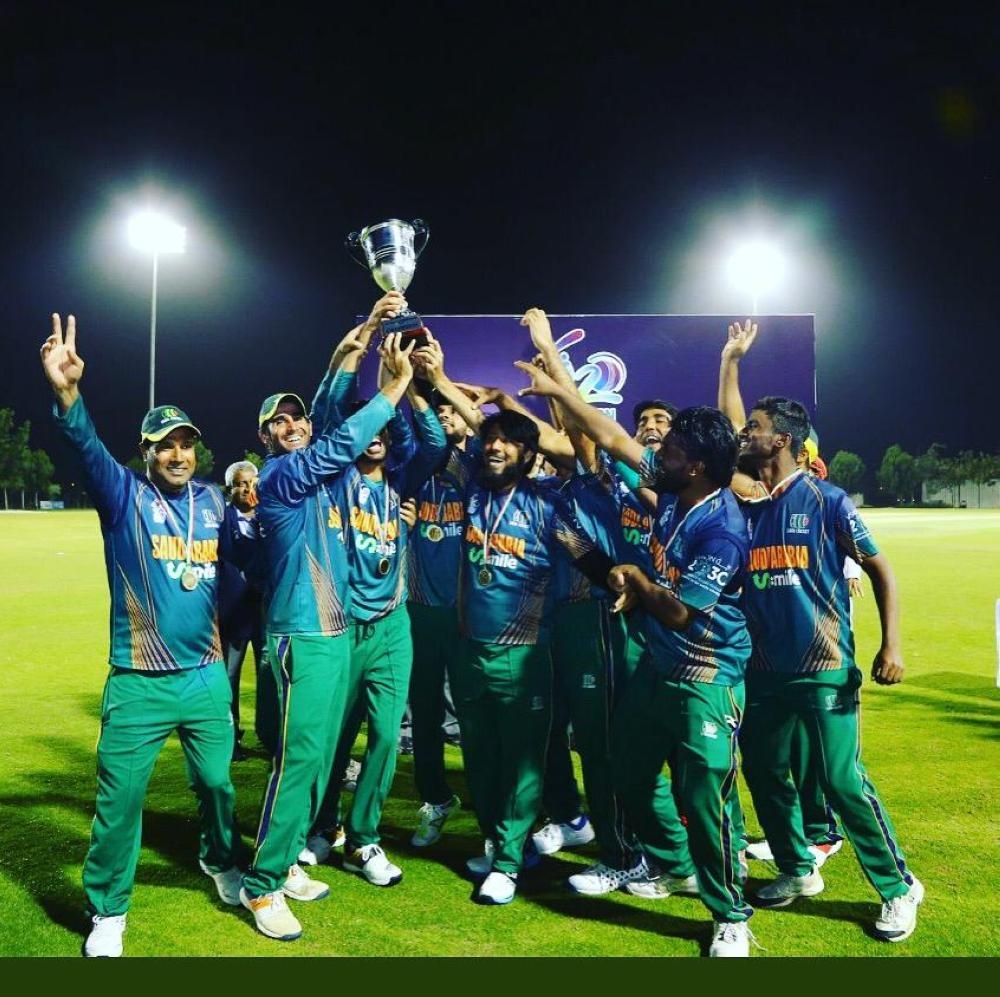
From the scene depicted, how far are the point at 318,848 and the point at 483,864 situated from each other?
965mm

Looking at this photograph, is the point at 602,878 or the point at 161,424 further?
the point at 602,878

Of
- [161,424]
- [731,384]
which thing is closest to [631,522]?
[731,384]

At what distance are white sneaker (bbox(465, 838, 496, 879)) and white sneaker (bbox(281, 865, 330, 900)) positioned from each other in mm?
806

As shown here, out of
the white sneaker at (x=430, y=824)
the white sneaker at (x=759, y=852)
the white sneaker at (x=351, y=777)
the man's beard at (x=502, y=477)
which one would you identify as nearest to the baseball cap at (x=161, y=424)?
the man's beard at (x=502, y=477)

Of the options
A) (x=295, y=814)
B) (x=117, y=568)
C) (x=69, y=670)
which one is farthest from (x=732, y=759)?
(x=69, y=670)

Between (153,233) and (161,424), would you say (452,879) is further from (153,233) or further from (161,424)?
(153,233)

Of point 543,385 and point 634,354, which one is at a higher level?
point 634,354

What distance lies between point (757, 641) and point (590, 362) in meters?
4.16

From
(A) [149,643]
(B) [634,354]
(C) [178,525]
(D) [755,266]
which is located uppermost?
(D) [755,266]

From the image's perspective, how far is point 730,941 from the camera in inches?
163

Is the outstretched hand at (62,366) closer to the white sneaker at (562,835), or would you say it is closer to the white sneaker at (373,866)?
the white sneaker at (373,866)

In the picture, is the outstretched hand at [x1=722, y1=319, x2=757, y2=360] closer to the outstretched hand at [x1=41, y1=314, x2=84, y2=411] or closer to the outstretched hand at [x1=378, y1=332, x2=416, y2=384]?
the outstretched hand at [x1=378, y1=332, x2=416, y2=384]

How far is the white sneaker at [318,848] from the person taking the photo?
17.5ft

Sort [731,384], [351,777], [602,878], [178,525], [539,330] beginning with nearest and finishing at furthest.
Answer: [178,525] < [602,878] < [539,330] < [731,384] < [351,777]
